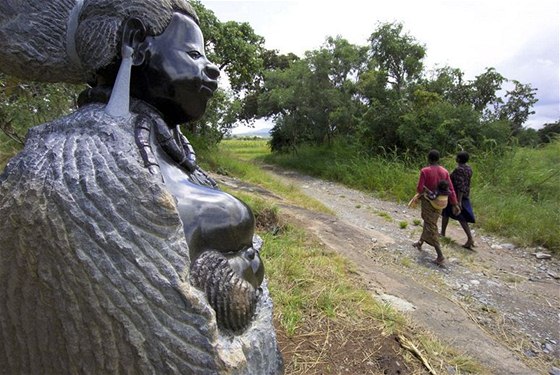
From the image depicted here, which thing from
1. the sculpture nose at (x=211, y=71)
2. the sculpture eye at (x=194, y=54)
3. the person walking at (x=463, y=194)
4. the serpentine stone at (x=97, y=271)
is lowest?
the person walking at (x=463, y=194)

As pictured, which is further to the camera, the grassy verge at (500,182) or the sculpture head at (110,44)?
the grassy verge at (500,182)

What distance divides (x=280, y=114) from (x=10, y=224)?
541 inches

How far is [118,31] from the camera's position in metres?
1.39

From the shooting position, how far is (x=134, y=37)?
142 cm

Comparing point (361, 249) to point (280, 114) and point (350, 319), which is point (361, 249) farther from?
point (280, 114)

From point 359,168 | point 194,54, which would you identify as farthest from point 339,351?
point 359,168

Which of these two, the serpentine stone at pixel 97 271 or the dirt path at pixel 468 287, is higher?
the serpentine stone at pixel 97 271

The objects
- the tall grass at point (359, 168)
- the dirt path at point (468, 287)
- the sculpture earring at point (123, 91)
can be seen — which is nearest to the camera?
the sculpture earring at point (123, 91)

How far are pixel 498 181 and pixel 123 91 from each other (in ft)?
25.2

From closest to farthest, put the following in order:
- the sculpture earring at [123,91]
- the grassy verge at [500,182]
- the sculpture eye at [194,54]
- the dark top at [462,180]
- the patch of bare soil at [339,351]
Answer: the sculpture earring at [123,91]
the sculpture eye at [194,54]
the patch of bare soil at [339,351]
the dark top at [462,180]
the grassy verge at [500,182]

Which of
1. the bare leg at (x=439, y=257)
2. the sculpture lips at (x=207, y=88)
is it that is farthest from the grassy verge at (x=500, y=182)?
the sculpture lips at (x=207, y=88)

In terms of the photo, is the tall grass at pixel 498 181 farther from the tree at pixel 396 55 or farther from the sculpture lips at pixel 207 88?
the sculpture lips at pixel 207 88

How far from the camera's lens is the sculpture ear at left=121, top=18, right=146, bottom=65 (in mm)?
1397

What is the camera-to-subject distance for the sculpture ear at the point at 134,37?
140 cm
